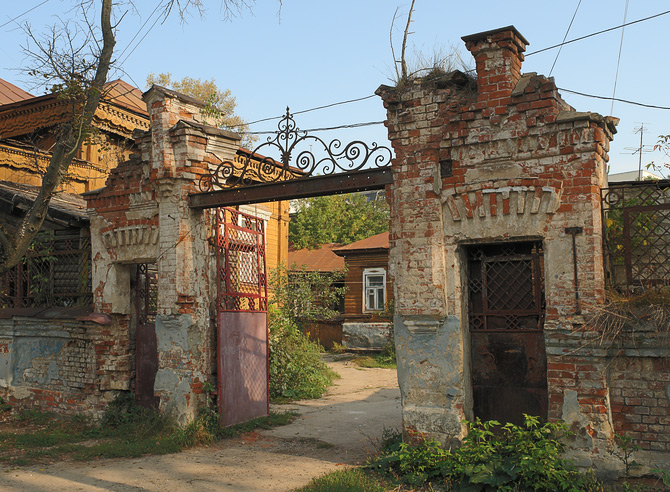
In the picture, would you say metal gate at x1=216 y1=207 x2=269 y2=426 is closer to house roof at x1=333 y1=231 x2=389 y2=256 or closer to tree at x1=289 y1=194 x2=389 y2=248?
house roof at x1=333 y1=231 x2=389 y2=256

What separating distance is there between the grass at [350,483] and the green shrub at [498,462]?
20 centimetres

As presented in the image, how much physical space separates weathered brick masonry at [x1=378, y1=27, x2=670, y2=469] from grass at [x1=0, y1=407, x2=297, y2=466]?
3113 mm

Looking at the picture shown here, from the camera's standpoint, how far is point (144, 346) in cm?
955

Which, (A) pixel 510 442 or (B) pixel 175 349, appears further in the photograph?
(B) pixel 175 349

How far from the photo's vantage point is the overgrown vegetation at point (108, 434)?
24.9 feet

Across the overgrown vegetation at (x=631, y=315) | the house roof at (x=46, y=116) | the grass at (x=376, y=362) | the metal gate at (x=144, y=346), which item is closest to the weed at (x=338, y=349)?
the grass at (x=376, y=362)

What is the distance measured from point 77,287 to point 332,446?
17.2 ft

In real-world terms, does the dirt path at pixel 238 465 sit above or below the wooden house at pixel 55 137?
below

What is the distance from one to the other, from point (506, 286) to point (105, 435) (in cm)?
602

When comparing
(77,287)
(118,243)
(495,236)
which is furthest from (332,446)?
(77,287)

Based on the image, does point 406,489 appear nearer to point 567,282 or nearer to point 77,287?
point 567,282

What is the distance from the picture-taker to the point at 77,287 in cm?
1012

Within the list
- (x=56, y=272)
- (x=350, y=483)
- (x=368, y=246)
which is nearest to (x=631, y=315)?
(x=350, y=483)

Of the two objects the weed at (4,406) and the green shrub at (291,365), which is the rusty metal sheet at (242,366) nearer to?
the green shrub at (291,365)
